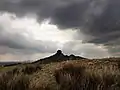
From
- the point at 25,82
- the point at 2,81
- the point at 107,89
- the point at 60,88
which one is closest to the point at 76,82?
the point at 60,88

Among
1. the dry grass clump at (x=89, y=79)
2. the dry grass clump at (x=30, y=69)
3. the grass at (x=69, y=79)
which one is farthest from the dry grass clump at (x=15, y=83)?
the dry grass clump at (x=30, y=69)

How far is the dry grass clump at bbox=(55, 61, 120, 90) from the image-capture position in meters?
14.8

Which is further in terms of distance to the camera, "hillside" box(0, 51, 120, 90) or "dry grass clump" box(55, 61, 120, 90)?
"hillside" box(0, 51, 120, 90)

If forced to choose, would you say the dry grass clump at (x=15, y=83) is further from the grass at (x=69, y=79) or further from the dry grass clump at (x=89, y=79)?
the dry grass clump at (x=89, y=79)

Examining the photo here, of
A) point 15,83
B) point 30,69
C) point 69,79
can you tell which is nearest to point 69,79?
point 69,79

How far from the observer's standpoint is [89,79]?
613 inches

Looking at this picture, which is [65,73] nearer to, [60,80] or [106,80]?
[60,80]

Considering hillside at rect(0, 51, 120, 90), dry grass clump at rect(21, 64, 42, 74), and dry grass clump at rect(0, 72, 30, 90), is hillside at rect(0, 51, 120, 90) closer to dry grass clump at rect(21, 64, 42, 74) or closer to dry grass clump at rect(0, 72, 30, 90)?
dry grass clump at rect(0, 72, 30, 90)

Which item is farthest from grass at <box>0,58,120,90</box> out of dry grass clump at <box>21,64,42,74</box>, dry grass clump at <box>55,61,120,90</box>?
dry grass clump at <box>21,64,42,74</box>

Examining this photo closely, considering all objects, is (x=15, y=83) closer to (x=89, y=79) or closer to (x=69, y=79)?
(x=69, y=79)

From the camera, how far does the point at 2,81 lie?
18078mm

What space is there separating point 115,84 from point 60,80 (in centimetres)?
298

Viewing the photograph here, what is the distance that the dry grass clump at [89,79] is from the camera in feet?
48.6

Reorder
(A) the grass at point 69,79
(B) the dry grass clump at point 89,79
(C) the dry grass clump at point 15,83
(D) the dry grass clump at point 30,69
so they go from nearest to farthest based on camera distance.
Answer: (B) the dry grass clump at point 89,79 < (A) the grass at point 69,79 < (C) the dry grass clump at point 15,83 < (D) the dry grass clump at point 30,69
